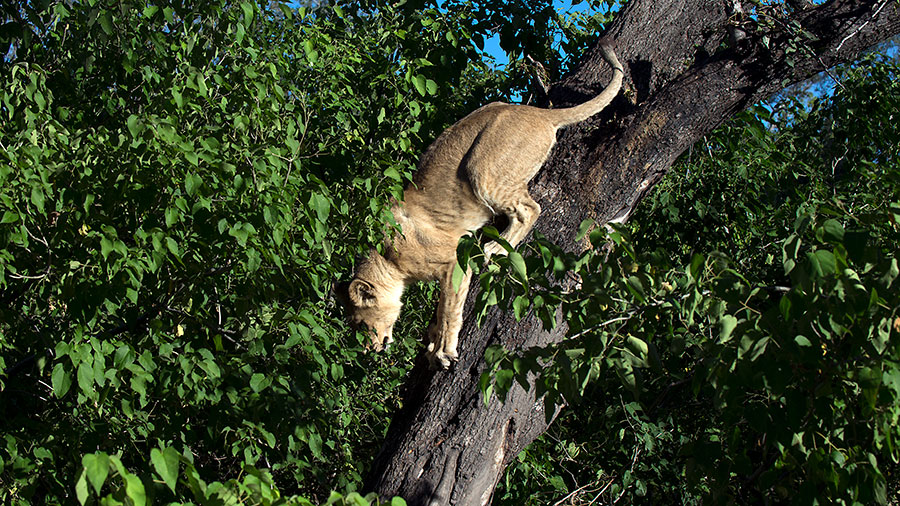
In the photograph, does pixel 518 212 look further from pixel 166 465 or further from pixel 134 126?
pixel 166 465

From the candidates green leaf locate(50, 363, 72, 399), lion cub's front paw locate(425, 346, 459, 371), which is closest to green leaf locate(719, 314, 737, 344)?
lion cub's front paw locate(425, 346, 459, 371)

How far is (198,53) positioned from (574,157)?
2084 millimetres

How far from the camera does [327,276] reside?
4133 millimetres

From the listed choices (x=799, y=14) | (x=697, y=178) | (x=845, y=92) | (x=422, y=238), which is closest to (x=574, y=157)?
(x=422, y=238)

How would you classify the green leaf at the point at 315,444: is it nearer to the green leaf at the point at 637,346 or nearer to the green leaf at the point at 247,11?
the green leaf at the point at 637,346

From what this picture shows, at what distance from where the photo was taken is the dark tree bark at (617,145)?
4.17 meters

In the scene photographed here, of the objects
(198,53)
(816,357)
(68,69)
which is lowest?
(816,357)

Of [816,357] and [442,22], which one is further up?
[442,22]

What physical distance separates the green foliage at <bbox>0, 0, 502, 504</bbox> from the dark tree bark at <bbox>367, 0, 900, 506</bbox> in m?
0.46

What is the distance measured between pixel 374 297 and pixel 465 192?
0.94 m

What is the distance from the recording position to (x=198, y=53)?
4.18 meters

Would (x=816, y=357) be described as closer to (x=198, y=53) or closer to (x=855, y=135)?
(x=198, y=53)

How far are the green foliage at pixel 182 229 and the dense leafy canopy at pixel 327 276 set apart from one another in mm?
22

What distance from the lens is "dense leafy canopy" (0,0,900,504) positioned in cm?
222
